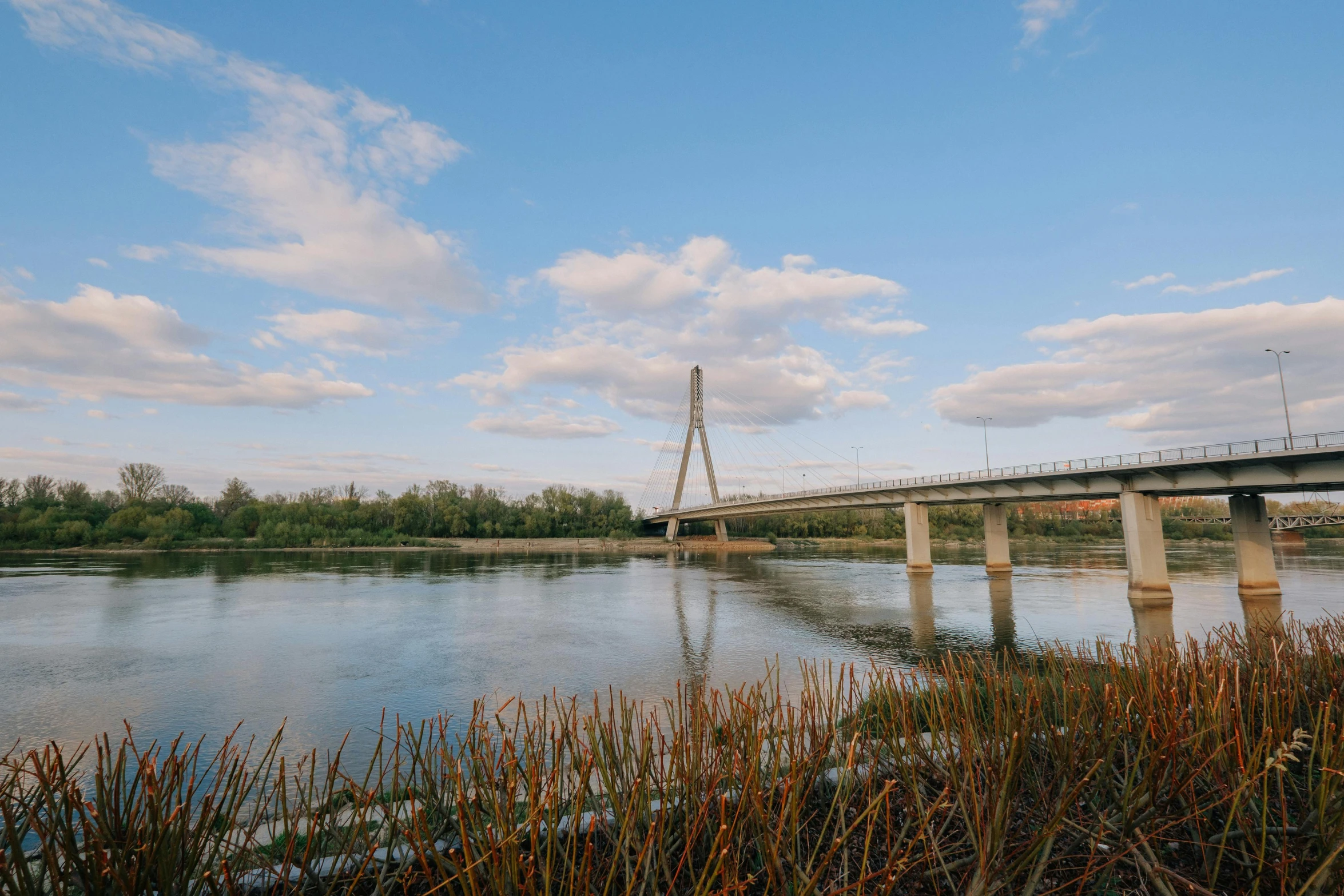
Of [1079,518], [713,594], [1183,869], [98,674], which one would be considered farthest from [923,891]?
[1079,518]

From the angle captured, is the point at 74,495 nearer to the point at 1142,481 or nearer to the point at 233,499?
the point at 233,499

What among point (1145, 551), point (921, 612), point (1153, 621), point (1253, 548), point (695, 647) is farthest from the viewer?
point (1145, 551)

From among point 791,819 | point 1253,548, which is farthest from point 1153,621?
point 791,819

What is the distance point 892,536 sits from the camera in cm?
12519

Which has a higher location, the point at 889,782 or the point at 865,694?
the point at 889,782

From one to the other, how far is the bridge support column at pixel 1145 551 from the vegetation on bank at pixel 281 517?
311 feet

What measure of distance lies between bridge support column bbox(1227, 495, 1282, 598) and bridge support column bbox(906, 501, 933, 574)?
20141 millimetres

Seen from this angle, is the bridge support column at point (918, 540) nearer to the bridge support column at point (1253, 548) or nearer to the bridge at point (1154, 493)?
the bridge at point (1154, 493)

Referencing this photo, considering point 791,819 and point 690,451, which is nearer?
point 791,819

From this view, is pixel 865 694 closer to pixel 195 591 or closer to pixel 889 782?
pixel 889 782

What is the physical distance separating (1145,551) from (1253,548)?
17.9 ft

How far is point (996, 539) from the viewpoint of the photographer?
54188 millimetres

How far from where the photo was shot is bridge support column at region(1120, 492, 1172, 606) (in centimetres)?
3406

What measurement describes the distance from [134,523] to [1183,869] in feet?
415
